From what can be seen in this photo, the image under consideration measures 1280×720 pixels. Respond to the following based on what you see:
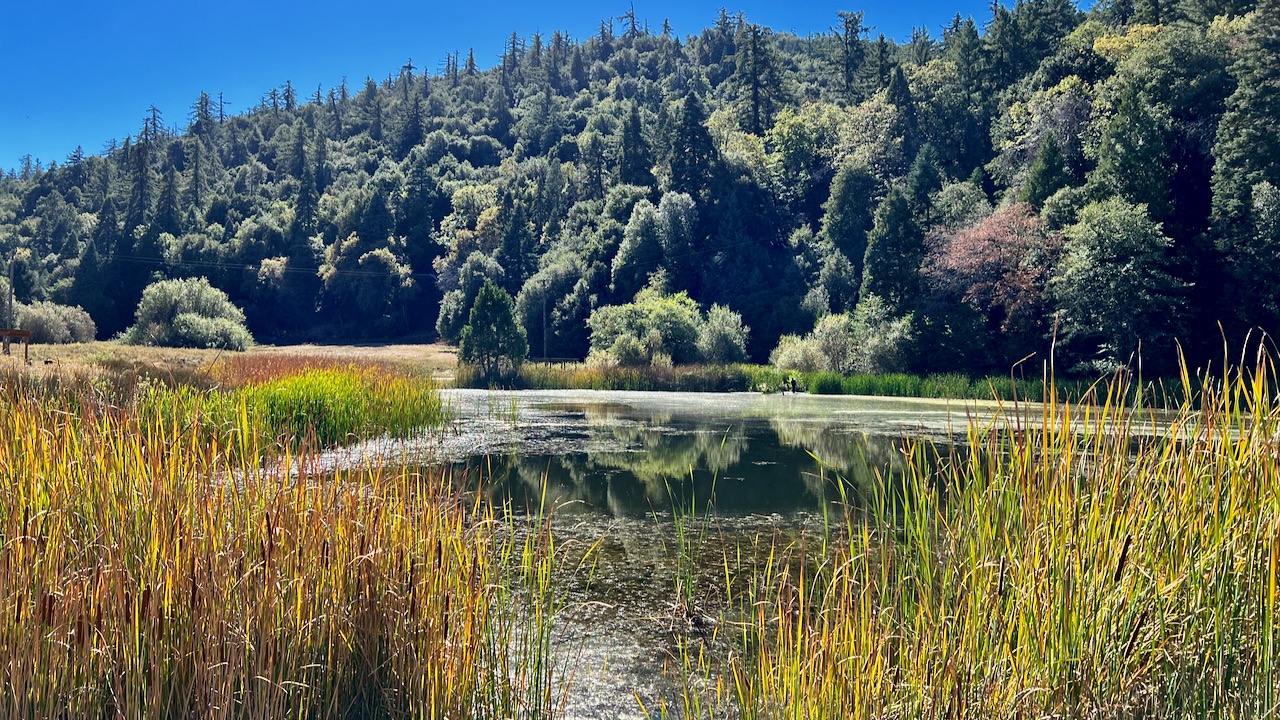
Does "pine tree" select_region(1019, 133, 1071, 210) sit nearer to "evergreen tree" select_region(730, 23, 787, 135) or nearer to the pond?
the pond

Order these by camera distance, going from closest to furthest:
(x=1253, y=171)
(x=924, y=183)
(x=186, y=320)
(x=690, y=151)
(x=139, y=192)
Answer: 1. (x=1253, y=171)
2. (x=924, y=183)
3. (x=186, y=320)
4. (x=690, y=151)
5. (x=139, y=192)

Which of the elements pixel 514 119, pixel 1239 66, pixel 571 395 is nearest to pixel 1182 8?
pixel 1239 66

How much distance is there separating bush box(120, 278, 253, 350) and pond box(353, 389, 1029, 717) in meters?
21.5

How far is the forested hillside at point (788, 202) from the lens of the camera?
29.5 metres

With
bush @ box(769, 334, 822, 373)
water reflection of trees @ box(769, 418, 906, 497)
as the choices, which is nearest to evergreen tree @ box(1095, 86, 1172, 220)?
bush @ box(769, 334, 822, 373)

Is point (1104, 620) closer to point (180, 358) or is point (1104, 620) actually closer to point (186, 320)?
point (180, 358)

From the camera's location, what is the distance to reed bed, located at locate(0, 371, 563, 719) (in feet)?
11.1

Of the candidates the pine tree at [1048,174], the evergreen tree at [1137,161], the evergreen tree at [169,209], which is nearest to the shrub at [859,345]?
the pine tree at [1048,174]

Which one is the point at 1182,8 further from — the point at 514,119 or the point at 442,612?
the point at 514,119

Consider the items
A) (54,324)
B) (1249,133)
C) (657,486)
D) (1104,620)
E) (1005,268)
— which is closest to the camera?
(1104,620)

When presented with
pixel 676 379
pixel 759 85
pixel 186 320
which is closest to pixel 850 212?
pixel 676 379

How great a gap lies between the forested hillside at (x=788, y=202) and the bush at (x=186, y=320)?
49.5ft

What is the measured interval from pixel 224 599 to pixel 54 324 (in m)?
46.0

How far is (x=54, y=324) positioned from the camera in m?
42.1
